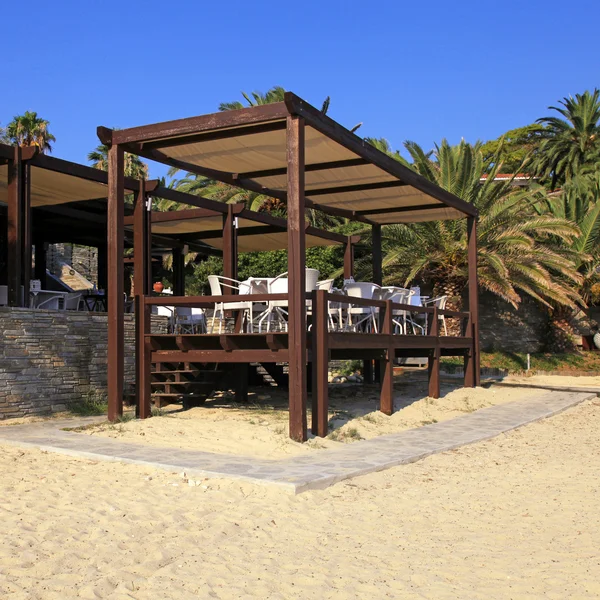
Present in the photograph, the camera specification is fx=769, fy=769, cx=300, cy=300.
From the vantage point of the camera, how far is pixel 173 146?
9.34 m

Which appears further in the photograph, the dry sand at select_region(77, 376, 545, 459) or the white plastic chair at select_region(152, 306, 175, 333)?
the white plastic chair at select_region(152, 306, 175, 333)

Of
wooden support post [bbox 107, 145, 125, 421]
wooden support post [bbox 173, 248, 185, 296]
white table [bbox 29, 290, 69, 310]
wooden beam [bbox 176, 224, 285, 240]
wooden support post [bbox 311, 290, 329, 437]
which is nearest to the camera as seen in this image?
wooden support post [bbox 311, 290, 329, 437]

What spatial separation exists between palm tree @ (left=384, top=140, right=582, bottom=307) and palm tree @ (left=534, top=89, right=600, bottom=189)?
17.0 meters

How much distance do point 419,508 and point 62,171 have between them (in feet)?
24.3

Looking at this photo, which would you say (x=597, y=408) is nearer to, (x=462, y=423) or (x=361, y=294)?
(x=462, y=423)

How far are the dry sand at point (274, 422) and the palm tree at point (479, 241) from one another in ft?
19.6

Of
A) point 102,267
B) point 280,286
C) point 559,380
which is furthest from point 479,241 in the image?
point 280,286

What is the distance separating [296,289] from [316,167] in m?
3.12

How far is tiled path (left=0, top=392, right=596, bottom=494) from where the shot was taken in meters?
6.36

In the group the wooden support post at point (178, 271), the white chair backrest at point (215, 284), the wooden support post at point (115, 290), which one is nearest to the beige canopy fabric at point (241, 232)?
the wooden support post at point (178, 271)

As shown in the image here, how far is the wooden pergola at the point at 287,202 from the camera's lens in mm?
8219

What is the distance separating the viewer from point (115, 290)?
9.23 m

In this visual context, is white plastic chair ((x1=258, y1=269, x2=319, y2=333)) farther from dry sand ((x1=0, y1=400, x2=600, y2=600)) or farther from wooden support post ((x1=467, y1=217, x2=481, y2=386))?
wooden support post ((x1=467, y1=217, x2=481, y2=386))

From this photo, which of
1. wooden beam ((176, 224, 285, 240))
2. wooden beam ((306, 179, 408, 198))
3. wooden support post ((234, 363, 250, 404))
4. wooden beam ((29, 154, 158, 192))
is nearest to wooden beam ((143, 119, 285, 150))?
wooden beam ((29, 154, 158, 192))
